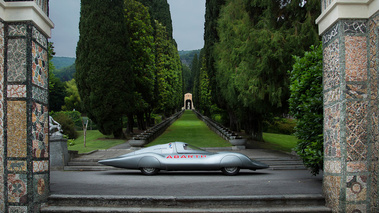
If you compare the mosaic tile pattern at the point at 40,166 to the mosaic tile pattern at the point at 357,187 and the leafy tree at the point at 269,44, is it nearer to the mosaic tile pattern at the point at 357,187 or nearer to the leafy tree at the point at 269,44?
the mosaic tile pattern at the point at 357,187

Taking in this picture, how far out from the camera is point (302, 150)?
7484 mm

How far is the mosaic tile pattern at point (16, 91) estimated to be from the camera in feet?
17.5

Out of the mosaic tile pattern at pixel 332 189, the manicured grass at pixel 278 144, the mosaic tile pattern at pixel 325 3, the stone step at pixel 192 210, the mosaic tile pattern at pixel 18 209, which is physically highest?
the mosaic tile pattern at pixel 325 3

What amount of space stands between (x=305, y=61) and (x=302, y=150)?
214 centimetres

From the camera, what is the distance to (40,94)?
5.68 m

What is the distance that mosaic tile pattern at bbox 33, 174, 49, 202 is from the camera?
5.45 meters

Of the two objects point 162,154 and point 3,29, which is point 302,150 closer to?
point 162,154

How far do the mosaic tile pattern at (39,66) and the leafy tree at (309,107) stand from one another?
5465mm

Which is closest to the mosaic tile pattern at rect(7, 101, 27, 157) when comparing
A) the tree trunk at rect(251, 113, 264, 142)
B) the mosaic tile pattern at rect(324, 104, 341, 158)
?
the mosaic tile pattern at rect(324, 104, 341, 158)

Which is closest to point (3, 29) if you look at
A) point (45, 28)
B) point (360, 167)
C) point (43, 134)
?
point (45, 28)

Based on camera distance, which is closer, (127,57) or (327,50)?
(327,50)

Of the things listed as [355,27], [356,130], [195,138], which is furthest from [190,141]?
[355,27]

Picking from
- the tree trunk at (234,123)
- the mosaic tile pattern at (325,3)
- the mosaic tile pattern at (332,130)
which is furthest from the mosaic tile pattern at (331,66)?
the tree trunk at (234,123)

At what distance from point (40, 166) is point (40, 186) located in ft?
1.15
